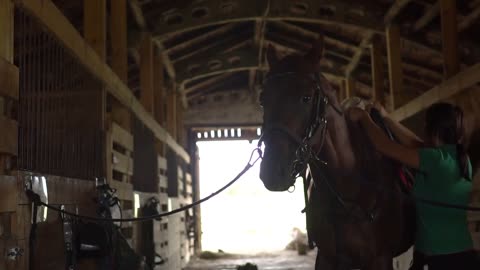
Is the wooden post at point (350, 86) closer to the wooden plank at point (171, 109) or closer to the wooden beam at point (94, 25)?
the wooden plank at point (171, 109)

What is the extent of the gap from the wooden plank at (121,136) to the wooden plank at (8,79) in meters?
1.94

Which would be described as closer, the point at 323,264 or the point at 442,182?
the point at 442,182

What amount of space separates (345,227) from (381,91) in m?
5.04

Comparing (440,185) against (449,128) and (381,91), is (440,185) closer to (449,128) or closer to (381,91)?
(449,128)

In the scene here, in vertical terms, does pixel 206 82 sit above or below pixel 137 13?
above

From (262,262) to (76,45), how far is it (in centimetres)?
742

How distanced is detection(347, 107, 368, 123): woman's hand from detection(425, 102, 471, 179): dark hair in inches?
14.2

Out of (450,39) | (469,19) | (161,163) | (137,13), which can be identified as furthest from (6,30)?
(469,19)

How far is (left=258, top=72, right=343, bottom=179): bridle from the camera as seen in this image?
2220mm

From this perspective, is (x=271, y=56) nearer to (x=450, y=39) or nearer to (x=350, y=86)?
(x=450, y=39)

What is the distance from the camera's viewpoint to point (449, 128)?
7.93 feet

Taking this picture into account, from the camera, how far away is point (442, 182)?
2.41 meters

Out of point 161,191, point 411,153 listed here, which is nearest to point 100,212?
point 411,153

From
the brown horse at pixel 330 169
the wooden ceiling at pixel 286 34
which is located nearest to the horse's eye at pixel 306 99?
the brown horse at pixel 330 169
